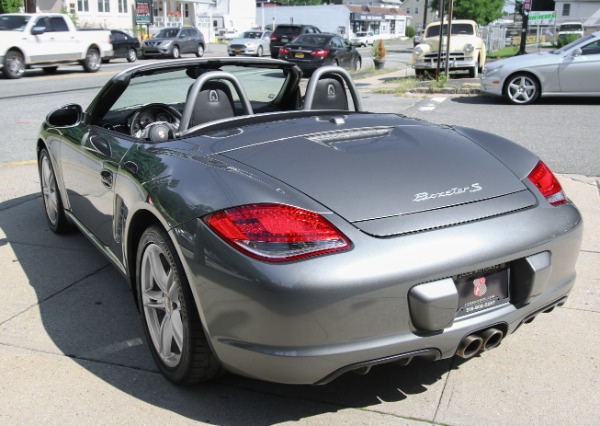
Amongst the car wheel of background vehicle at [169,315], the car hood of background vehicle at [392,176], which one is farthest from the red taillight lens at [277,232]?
the car wheel of background vehicle at [169,315]

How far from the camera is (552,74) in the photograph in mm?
13625

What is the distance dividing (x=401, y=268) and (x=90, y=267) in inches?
112

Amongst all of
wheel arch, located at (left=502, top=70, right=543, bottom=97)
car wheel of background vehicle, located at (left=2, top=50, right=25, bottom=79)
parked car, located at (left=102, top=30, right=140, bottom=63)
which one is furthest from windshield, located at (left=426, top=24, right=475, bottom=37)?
parked car, located at (left=102, top=30, right=140, bottom=63)

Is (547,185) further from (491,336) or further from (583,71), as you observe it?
(583,71)

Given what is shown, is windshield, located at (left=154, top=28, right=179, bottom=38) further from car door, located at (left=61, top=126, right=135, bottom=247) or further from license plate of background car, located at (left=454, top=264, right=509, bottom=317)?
license plate of background car, located at (left=454, top=264, right=509, bottom=317)

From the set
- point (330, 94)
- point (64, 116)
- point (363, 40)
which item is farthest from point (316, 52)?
Answer: point (363, 40)

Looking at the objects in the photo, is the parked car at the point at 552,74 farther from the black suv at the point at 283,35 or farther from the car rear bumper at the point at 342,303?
the black suv at the point at 283,35

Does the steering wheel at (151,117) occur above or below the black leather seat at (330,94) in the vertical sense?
below

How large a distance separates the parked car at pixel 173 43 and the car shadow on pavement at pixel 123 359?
30585mm

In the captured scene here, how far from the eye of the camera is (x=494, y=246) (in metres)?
2.69

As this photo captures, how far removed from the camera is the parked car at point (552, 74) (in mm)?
13453

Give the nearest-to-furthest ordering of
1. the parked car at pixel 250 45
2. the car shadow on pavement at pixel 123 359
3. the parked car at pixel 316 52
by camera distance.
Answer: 1. the car shadow on pavement at pixel 123 359
2. the parked car at pixel 316 52
3. the parked car at pixel 250 45

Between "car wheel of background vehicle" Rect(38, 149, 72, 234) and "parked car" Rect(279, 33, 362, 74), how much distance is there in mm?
18400

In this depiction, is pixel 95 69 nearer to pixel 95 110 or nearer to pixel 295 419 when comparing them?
pixel 95 110
